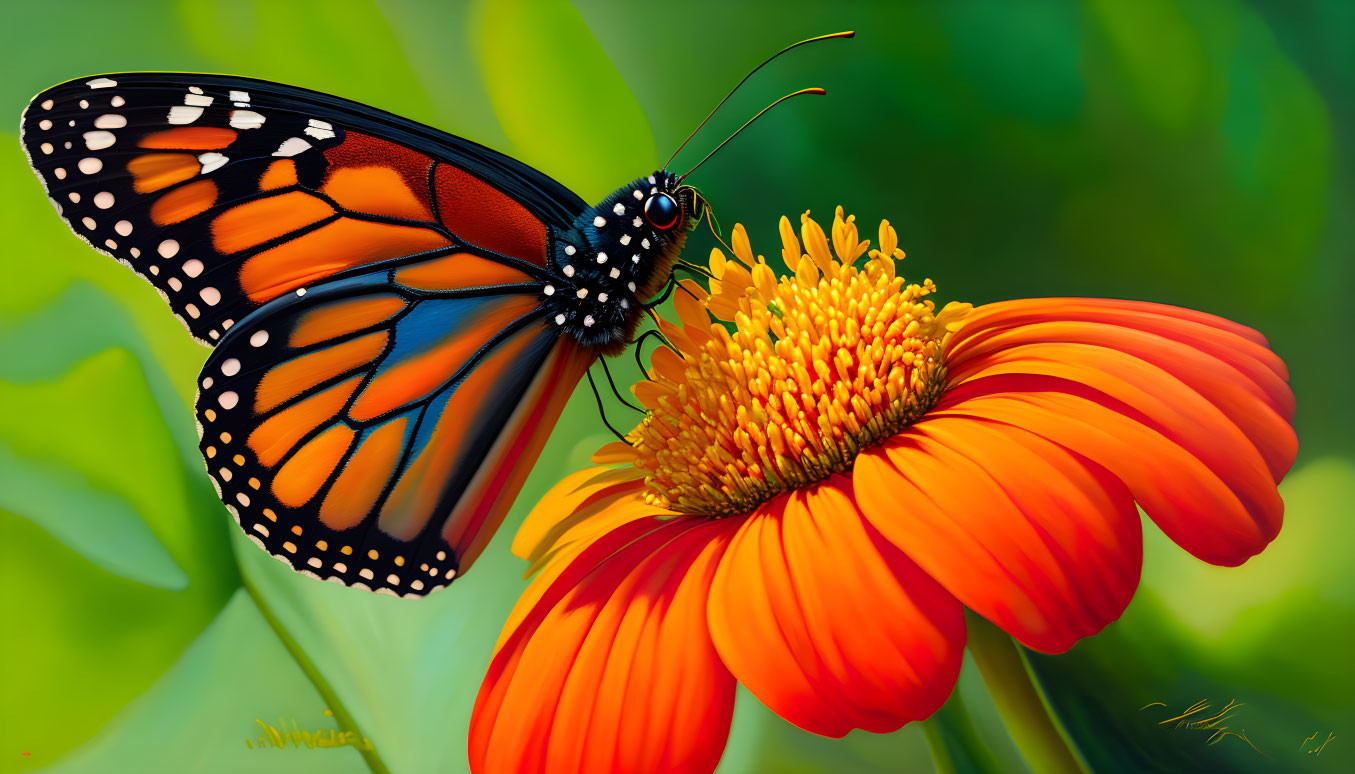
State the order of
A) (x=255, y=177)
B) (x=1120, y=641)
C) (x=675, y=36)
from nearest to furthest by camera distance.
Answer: (x=1120, y=641), (x=255, y=177), (x=675, y=36)

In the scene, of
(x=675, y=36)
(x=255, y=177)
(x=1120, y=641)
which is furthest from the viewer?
(x=675, y=36)

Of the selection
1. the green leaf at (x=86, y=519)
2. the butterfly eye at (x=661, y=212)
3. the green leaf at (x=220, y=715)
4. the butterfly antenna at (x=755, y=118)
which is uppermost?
the butterfly antenna at (x=755, y=118)

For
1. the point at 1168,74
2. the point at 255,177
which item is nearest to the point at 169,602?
the point at 255,177

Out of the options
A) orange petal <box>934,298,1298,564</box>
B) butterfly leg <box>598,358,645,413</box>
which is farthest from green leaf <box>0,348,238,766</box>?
orange petal <box>934,298,1298,564</box>

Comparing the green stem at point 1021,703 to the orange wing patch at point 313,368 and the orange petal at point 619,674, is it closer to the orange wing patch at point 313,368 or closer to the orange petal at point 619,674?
the orange petal at point 619,674

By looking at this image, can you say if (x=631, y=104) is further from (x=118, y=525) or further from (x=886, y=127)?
(x=118, y=525)

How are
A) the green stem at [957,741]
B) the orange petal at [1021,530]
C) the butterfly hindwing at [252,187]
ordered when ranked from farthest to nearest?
the butterfly hindwing at [252,187]
the green stem at [957,741]
the orange petal at [1021,530]

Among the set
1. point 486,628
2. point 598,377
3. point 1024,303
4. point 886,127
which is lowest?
point 486,628

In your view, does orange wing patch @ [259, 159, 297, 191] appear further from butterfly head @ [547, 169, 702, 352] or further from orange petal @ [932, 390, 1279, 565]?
orange petal @ [932, 390, 1279, 565]
